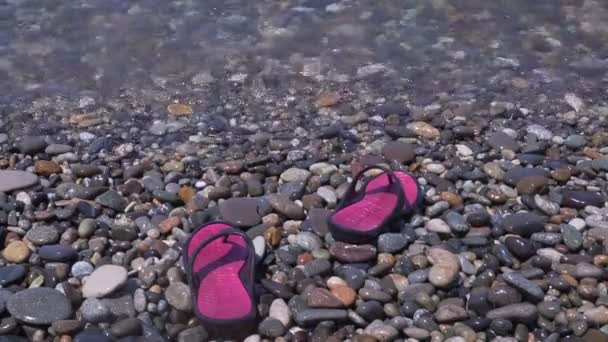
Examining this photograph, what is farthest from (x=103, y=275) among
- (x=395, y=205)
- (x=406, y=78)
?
(x=406, y=78)

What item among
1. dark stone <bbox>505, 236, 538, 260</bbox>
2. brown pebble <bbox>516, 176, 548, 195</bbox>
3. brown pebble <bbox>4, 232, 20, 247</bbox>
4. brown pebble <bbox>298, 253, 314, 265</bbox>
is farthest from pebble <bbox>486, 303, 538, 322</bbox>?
brown pebble <bbox>4, 232, 20, 247</bbox>

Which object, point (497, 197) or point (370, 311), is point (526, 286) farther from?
point (497, 197)

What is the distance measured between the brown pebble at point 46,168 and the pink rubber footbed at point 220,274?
1.17m

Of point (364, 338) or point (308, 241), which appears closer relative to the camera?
point (364, 338)

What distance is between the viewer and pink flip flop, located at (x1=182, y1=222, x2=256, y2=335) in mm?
3373

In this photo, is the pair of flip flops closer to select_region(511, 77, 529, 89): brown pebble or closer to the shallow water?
the shallow water

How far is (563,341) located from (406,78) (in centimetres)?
280

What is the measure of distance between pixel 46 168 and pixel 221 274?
148cm

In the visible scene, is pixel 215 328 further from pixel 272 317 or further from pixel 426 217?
pixel 426 217

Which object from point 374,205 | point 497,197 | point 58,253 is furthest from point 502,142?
point 58,253

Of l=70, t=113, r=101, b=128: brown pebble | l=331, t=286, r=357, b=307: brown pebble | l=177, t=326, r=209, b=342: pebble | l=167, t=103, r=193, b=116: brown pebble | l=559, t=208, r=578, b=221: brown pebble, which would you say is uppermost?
l=331, t=286, r=357, b=307: brown pebble

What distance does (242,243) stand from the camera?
151 inches

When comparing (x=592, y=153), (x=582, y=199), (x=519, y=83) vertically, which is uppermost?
(x=582, y=199)

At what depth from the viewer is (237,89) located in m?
5.63
